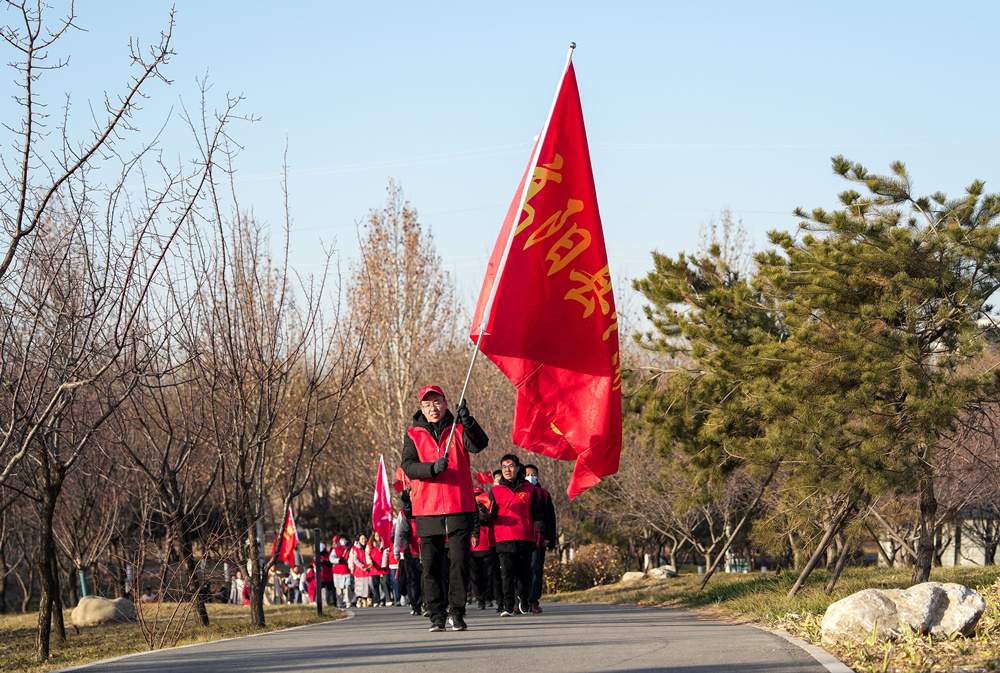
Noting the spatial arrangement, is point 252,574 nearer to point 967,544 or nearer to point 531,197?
point 531,197

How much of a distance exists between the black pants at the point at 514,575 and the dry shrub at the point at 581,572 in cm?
1514

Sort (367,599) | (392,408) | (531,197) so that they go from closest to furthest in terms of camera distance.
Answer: (531,197) → (367,599) → (392,408)

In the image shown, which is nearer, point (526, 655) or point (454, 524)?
point (526, 655)

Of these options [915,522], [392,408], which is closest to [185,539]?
[915,522]

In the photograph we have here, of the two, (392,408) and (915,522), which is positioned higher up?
(392,408)

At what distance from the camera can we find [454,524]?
9500 mm

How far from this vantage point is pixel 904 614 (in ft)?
26.7

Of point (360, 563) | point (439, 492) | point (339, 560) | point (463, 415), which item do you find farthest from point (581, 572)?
point (463, 415)

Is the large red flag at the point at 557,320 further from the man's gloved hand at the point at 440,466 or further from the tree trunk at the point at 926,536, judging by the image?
the tree trunk at the point at 926,536

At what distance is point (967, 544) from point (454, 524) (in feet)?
119

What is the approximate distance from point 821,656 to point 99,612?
17.2 metres

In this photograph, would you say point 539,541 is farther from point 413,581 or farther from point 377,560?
point 377,560

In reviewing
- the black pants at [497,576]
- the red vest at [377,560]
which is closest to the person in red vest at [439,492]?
the black pants at [497,576]

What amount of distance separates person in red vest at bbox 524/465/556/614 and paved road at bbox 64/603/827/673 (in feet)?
8.59
